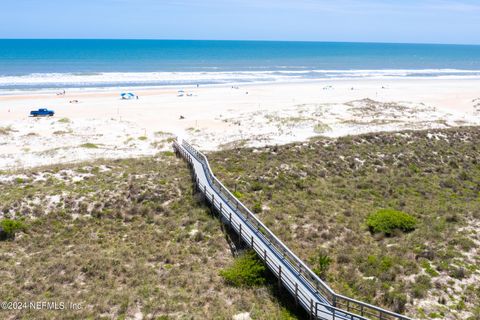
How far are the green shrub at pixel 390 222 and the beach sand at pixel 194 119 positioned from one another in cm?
1610

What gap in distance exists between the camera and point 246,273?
15.3m

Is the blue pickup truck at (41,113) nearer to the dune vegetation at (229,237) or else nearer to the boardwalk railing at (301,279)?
the dune vegetation at (229,237)

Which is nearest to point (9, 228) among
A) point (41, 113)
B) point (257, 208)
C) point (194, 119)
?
point (257, 208)

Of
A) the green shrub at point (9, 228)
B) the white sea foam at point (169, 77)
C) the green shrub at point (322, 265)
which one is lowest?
the green shrub at point (9, 228)

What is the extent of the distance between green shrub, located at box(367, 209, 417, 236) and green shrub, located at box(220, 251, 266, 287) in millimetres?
6631

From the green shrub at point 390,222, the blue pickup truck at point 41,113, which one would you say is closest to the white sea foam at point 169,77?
the blue pickup truck at point 41,113

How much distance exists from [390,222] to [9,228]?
58.7 feet

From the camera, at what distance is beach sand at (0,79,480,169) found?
35094mm

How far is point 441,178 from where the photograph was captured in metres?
26.7

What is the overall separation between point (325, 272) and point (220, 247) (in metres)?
4.84

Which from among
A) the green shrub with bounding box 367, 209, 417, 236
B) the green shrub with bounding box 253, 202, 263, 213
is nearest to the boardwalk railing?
the green shrub with bounding box 253, 202, 263, 213

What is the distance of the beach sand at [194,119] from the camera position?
3509 centimetres

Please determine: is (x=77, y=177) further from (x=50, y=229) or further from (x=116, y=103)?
(x=116, y=103)

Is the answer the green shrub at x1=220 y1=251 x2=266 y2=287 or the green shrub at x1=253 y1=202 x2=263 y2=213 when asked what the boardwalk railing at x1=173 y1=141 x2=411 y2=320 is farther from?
the green shrub at x1=253 y1=202 x2=263 y2=213
